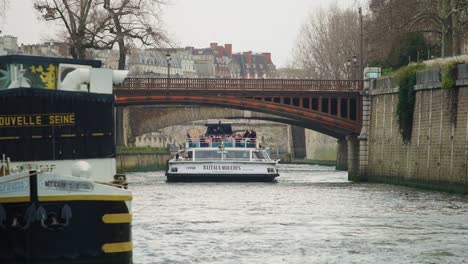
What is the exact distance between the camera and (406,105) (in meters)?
55.4

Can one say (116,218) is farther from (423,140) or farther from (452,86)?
(423,140)

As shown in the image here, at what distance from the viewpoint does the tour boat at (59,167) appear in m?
21.5

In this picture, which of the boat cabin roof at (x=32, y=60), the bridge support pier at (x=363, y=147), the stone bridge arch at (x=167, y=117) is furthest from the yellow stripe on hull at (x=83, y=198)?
the stone bridge arch at (x=167, y=117)

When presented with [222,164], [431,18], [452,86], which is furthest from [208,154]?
[452,86]

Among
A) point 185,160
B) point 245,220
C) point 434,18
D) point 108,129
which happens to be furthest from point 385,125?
point 108,129

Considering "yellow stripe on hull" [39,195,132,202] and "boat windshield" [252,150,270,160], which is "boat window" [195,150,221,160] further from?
"yellow stripe on hull" [39,195,132,202]

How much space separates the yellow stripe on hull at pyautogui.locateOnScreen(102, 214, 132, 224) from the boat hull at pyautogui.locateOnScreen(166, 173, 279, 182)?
128ft

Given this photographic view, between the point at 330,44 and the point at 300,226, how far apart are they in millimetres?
74671

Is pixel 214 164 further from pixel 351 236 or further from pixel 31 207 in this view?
pixel 31 207

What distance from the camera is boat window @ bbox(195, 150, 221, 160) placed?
63531 mm

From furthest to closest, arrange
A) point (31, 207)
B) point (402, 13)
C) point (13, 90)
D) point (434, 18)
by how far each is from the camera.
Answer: point (402, 13) → point (434, 18) → point (13, 90) → point (31, 207)

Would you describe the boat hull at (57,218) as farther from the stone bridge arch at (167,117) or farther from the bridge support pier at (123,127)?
the stone bridge arch at (167,117)

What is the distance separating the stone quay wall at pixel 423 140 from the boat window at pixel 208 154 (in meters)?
7.32

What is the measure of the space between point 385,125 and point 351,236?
3156 centimetres
